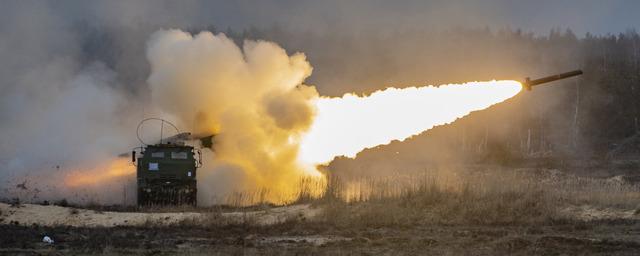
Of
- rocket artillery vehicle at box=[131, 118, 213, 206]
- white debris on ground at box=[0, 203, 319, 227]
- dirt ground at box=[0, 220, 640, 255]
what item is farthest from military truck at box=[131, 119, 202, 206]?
dirt ground at box=[0, 220, 640, 255]

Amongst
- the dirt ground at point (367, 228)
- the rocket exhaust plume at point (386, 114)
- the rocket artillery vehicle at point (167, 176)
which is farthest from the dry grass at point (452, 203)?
the rocket artillery vehicle at point (167, 176)

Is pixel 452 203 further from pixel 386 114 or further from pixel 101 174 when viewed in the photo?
pixel 101 174

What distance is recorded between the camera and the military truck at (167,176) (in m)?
26.0

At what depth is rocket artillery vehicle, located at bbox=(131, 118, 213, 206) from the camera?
25969 millimetres

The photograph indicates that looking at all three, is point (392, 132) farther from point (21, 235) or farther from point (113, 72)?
point (113, 72)

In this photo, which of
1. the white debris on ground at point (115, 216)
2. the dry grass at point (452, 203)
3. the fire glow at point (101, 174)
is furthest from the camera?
the fire glow at point (101, 174)

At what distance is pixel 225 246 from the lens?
53.0 feet

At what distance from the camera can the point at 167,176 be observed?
26547 millimetres

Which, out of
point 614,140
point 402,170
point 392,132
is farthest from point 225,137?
point 614,140

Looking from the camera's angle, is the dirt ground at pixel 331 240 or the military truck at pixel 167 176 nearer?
the dirt ground at pixel 331 240

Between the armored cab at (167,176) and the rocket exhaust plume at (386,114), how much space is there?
499cm

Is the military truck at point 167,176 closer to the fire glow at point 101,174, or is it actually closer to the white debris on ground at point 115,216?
the white debris on ground at point 115,216

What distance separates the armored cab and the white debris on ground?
290 cm

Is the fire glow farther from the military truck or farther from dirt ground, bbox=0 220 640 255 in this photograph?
dirt ground, bbox=0 220 640 255
